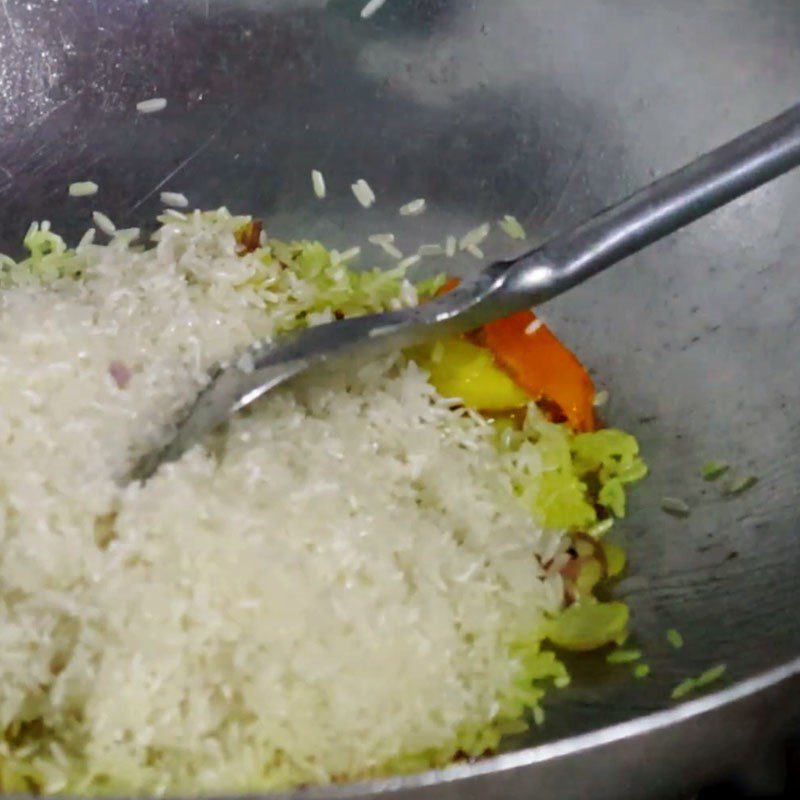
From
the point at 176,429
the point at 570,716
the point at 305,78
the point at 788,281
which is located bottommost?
the point at 570,716

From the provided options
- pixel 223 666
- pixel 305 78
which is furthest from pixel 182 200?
pixel 223 666

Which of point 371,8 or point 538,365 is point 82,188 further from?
point 538,365

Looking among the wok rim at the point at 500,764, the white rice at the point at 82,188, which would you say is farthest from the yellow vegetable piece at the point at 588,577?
the white rice at the point at 82,188

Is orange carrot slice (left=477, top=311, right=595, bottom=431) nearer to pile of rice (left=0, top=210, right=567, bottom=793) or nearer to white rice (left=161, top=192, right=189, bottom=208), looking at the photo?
pile of rice (left=0, top=210, right=567, bottom=793)

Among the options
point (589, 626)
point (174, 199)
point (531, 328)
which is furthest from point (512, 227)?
point (589, 626)

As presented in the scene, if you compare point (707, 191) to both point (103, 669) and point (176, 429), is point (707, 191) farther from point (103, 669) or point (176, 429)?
point (103, 669)
